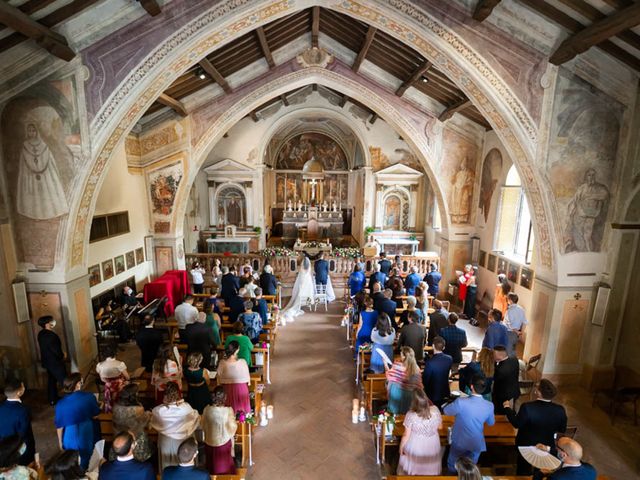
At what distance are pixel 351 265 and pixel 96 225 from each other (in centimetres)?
797

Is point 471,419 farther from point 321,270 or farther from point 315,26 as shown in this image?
point 315,26

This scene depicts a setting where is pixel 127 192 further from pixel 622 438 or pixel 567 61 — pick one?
pixel 622 438

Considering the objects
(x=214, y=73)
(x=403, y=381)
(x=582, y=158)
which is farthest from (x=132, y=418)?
(x=214, y=73)

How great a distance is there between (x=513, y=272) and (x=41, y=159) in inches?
435

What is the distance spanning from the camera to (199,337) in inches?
228

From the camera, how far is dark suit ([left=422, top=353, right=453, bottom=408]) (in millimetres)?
4875

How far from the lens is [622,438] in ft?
18.9

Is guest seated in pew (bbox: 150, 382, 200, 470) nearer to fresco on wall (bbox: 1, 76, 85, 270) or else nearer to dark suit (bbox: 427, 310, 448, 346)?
dark suit (bbox: 427, 310, 448, 346)

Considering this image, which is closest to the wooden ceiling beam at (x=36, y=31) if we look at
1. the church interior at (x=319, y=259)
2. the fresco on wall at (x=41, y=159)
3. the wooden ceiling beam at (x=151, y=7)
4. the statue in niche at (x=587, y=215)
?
the church interior at (x=319, y=259)

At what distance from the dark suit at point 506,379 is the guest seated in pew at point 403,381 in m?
1.06

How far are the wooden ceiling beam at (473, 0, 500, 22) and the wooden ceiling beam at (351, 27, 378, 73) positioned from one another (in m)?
2.49

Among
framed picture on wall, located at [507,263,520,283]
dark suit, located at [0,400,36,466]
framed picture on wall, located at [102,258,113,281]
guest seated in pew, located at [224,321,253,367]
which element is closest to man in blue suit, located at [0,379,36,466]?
dark suit, located at [0,400,36,466]

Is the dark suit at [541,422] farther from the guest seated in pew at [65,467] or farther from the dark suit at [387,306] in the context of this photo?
the guest seated in pew at [65,467]

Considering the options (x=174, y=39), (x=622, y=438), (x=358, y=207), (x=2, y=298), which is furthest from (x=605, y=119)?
(x=358, y=207)
